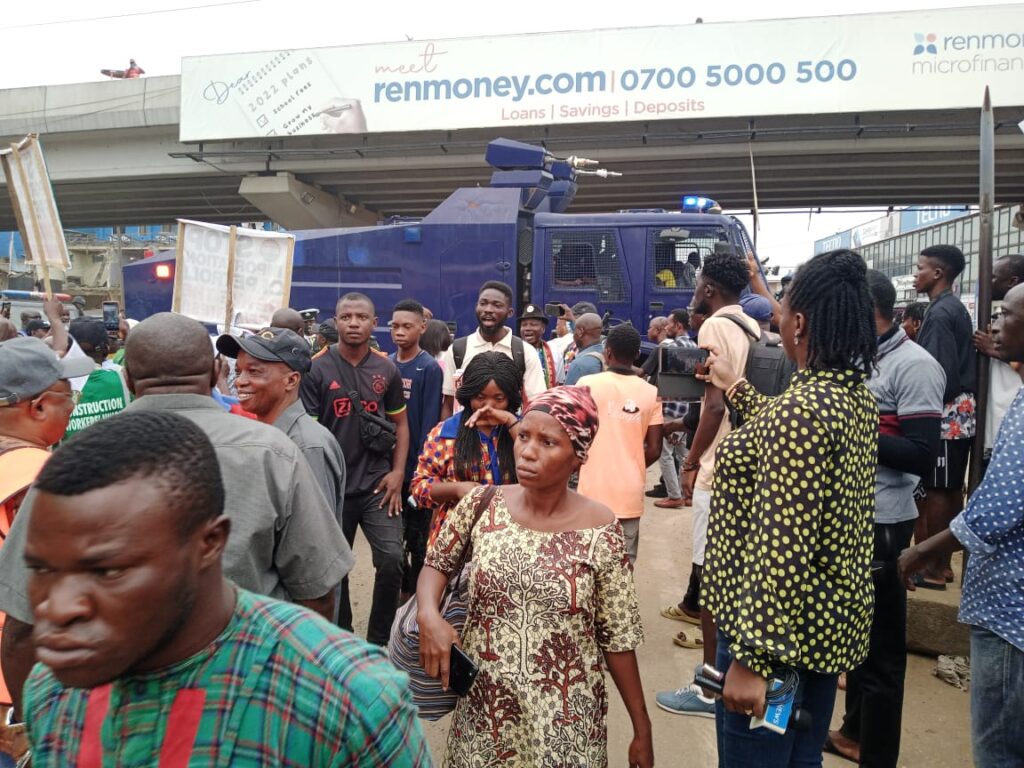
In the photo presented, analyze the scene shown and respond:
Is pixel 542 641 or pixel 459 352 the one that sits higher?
pixel 459 352

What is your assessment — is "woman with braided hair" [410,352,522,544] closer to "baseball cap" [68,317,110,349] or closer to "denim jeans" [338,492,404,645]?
"denim jeans" [338,492,404,645]

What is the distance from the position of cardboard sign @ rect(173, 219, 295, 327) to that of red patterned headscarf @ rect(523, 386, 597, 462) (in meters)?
3.06

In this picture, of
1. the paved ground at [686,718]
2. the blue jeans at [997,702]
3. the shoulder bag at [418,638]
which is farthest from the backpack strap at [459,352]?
Result: the blue jeans at [997,702]

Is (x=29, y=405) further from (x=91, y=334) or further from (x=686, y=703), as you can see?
(x=91, y=334)

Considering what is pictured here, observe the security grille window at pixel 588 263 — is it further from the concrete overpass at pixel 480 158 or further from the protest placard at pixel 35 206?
the concrete overpass at pixel 480 158

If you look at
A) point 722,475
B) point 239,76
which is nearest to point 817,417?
point 722,475

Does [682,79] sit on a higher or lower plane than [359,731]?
higher

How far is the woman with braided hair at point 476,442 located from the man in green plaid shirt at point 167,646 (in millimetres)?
1878

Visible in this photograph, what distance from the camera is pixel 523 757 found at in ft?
6.65

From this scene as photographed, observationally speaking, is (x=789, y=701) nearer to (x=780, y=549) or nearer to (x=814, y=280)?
(x=780, y=549)

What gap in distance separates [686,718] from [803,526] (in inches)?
86.7

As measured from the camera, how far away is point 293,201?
2247cm

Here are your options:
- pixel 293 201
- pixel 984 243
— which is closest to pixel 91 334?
pixel 984 243

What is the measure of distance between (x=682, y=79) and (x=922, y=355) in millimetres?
17023
